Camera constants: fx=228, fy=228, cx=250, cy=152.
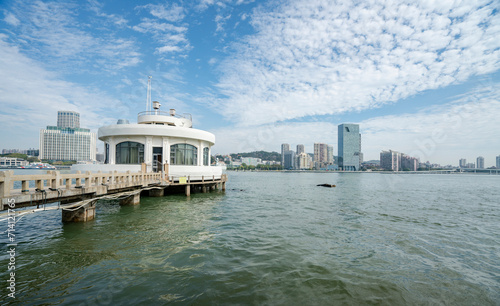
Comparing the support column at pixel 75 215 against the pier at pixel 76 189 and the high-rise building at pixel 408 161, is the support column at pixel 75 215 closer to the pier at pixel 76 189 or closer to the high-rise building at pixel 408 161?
the pier at pixel 76 189

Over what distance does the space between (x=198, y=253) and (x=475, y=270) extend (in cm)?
1042

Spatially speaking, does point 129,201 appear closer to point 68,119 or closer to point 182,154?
point 182,154

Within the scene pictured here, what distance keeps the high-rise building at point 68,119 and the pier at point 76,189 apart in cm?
16287

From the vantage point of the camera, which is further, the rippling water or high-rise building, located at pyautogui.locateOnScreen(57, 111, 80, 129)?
high-rise building, located at pyautogui.locateOnScreen(57, 111, 80, 129)

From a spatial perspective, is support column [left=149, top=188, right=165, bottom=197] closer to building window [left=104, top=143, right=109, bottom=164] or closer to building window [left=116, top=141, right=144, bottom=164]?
building window [left=116, top=141, right=144, bottom=164]

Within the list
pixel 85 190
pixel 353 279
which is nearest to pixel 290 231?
pixel 353 279

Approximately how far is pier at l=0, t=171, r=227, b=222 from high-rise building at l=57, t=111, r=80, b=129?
163 metres

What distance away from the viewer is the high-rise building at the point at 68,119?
478ft

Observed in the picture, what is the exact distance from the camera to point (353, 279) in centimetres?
744

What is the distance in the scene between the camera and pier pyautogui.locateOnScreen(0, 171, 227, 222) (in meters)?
8.62

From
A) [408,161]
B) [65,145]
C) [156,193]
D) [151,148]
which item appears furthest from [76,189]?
[408,161]

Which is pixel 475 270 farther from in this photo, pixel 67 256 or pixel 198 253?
pixel 67 256

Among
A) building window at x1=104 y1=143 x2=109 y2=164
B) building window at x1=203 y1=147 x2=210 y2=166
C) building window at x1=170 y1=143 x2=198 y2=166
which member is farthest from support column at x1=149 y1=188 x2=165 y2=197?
building window at x1=104 y1=143 x2=109 y2=164

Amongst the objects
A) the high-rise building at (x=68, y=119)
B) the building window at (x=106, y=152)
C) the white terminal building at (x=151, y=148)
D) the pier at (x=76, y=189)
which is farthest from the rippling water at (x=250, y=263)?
the high-rise building at (x=68, y=119)
